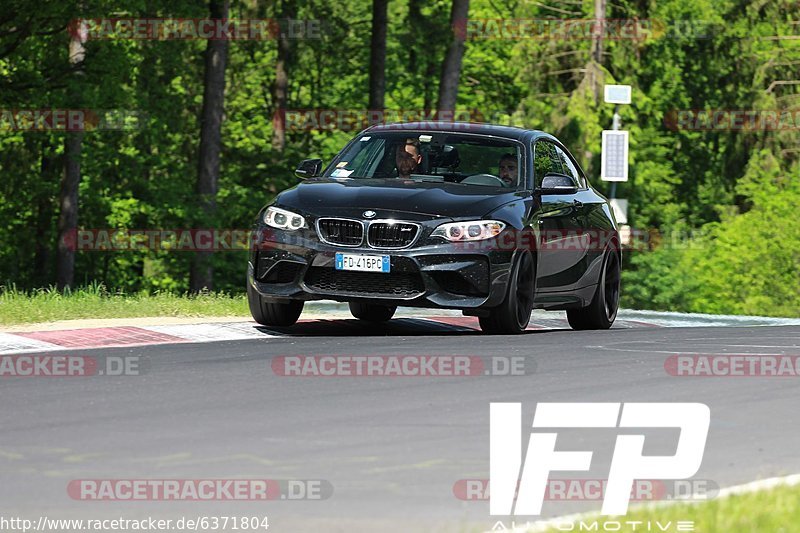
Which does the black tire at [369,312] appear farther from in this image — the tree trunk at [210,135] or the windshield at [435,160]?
the tree trunk at [210,135]

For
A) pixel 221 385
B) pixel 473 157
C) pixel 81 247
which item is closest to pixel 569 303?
pixel 473 157

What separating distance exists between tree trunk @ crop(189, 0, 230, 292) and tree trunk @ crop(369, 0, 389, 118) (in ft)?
16.2

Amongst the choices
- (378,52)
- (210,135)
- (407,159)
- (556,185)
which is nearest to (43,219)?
(210,135)

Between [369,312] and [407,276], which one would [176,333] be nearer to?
[407,276]

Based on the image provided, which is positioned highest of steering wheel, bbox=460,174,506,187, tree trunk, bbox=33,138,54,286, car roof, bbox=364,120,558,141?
car roof, bbox=364,120,558,141

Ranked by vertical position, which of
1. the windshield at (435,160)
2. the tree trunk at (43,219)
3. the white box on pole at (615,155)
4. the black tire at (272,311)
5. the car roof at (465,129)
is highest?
the car roof at (465,129)

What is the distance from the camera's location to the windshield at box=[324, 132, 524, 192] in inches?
576

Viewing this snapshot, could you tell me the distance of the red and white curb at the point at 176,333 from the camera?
1283 cm

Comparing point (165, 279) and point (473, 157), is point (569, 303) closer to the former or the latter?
point (473, 157)

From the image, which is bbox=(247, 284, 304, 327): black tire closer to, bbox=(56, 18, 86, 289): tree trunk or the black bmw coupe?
the black bmw coupe

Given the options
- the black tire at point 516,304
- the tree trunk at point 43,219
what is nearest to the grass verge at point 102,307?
the black tire at point 516,304

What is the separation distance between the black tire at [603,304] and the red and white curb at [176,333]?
1.00 metres

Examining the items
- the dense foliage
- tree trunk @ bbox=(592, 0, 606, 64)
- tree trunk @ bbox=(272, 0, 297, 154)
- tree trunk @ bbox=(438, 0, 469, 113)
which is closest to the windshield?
tree trunk @ bbox=(438, 0, 469, 113)

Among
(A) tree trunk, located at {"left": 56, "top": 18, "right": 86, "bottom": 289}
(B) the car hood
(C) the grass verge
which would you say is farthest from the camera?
(A) tree trunk, located at {"left": 56, "top": 18, "right": 86, "bottom": 289}
